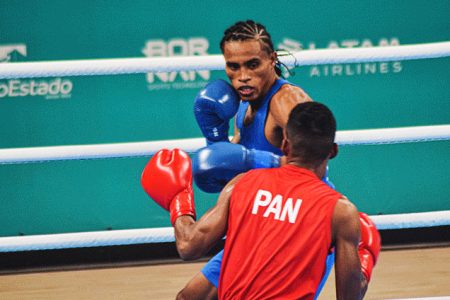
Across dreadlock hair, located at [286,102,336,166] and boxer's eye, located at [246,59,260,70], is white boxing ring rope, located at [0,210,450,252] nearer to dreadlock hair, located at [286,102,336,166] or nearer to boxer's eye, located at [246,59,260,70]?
boxer's eye, located at [246,59,260,70]

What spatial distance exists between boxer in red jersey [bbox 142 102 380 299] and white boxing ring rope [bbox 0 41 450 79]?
31.5 inches

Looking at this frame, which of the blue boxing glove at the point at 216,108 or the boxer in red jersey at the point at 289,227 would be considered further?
the blue boxing glove at the point at 216,108

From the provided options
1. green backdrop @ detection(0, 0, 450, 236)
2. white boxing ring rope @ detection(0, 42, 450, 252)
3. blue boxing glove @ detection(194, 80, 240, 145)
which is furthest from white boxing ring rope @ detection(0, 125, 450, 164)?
green backdrop @ detection(0, 0, 450, 236)

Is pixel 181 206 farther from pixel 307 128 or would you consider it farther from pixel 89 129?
pixel 89 129

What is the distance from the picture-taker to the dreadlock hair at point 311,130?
5.82 ft

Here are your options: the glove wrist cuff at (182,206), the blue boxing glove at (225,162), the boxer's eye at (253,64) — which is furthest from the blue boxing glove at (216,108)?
the glove wrist cuff at (182,206)

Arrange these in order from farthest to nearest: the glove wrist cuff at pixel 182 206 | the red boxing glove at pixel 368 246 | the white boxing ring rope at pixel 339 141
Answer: the white boxing ring rope at pixel 339 141, the red boxing glove at pixel 368 246, the glove wrist cuff at pixel 182 206

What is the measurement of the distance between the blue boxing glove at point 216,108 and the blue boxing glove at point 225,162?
8.4 inches

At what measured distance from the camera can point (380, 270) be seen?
3578mm

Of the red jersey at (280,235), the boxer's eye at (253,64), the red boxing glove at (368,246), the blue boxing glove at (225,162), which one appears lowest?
the red boxing glove at (368,246)

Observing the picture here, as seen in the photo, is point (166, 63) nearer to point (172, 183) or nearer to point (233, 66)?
point (233, 66)

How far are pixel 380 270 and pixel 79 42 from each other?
190cm

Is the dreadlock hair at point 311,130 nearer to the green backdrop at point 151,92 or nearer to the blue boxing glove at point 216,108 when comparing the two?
the blue boxing glove at point 216,108

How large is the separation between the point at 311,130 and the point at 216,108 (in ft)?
1.67
